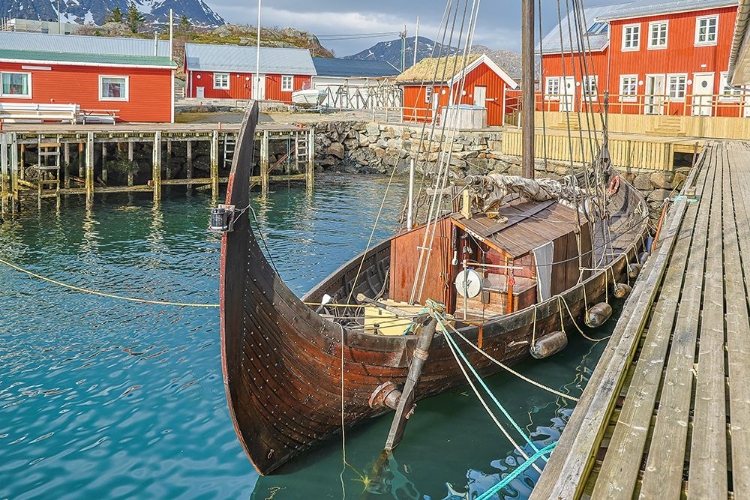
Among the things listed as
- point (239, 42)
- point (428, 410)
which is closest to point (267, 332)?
point (428, 410)

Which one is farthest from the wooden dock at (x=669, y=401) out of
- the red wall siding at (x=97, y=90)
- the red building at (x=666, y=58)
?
the red wall siding at (x=97, y=90)

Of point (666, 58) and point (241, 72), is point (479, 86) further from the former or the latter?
point (241, 72)

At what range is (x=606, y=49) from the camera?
43719mm

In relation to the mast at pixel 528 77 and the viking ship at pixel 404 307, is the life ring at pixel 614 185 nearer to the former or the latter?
the viking ship at pixel 404 307

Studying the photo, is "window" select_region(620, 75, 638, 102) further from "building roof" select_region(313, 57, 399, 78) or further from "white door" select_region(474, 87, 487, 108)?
"building roof" select_region(313, 57, 399, 78)

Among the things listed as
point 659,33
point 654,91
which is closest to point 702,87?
point 654,91

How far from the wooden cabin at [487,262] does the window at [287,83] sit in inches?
2004

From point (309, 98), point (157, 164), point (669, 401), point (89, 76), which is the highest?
point (309, 98)

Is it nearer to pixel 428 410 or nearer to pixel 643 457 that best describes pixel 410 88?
pixel 428 410

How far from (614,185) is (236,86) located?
42.0m

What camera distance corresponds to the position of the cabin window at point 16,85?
3725 centimetres

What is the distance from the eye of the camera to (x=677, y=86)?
3981 centimetres

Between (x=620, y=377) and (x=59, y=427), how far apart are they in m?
8.58

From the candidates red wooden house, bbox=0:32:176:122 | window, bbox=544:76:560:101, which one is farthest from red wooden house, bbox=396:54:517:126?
red wooden house, bbox=0:32:176:122
